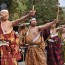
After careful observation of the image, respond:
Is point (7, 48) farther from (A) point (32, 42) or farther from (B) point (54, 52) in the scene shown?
(B) point (54, 52)

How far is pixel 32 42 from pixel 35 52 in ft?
1.04

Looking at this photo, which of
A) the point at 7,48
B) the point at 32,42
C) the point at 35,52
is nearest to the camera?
the point at 7,48

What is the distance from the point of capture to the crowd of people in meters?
10.0

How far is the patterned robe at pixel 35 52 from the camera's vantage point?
12141 millimetres

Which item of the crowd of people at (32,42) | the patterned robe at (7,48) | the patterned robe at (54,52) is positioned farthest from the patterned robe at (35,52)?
the patterned robe at (7,48)

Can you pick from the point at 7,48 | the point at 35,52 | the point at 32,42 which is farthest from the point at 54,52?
the point at 7,48

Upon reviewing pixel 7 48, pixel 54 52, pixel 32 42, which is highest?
pixel 7 48

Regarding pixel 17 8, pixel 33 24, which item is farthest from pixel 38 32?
pixel 17 8

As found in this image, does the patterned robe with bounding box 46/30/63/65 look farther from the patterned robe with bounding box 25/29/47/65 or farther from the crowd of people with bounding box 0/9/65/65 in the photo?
the patterned robe with bounding box 25/29/47/65

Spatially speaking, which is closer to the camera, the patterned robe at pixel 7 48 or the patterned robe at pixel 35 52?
the patterned robe at pixel 7 48

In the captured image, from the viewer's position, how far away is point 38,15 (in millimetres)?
25172

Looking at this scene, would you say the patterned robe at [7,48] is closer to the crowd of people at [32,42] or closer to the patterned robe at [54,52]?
the crowd of people at [32,42]

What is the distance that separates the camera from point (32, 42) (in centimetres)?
1208

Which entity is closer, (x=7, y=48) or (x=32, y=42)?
(x=7, y=48)
